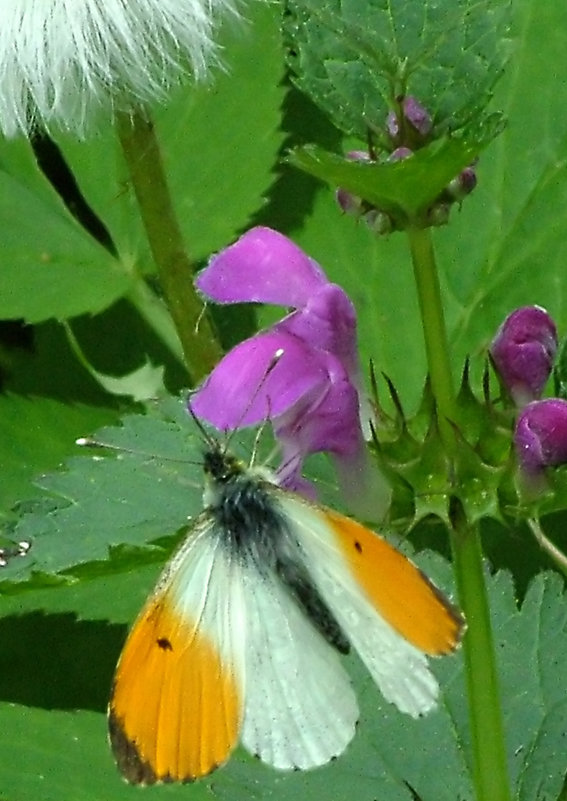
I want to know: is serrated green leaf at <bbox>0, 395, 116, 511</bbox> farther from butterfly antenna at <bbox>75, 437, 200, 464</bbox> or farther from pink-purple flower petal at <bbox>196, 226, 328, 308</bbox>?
pink-purple flower petal at <bbox>196, 226, 328, 308</bbox>

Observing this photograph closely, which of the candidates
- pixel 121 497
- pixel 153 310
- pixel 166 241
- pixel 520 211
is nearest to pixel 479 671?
pixel 121 497

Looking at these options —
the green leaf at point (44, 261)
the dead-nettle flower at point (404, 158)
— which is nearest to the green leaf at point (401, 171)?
the dead-nettle flower at point (404, 158)

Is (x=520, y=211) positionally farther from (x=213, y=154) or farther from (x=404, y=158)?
(x=404, y=158)

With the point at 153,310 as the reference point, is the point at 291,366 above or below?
above

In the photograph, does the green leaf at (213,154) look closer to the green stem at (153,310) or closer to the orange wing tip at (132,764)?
the green stem at (153,310)

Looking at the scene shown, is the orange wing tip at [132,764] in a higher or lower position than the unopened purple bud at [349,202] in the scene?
lower

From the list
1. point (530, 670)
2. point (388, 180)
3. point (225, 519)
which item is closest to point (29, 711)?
point (225, 519)

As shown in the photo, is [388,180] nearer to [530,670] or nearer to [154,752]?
[154,752]
